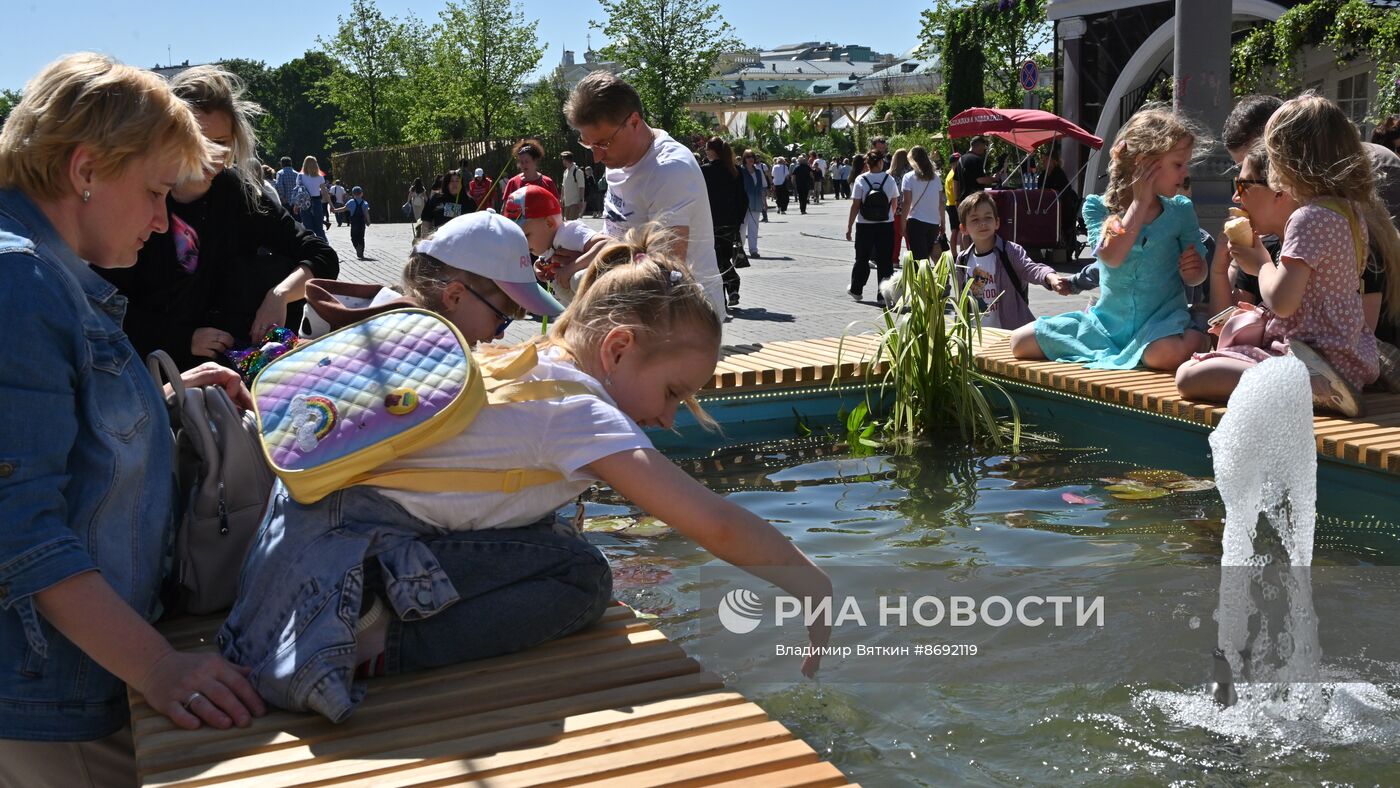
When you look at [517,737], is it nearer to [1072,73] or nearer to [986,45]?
[1072,73]

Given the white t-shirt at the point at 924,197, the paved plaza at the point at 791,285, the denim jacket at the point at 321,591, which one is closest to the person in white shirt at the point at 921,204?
the white t-shirt at the point at 924,197

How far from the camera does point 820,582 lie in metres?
2.68

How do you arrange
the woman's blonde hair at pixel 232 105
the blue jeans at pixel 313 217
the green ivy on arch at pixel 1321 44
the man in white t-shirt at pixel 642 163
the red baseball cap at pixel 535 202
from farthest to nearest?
the blue jeans at pixel 313 217 → the green ivy on arch at pixel 1321 44 → the red baseball cap at pixel 535 202 → the man in white t-shirt at pixel 642 163 → the woman's blonde hair at pixel 232 105

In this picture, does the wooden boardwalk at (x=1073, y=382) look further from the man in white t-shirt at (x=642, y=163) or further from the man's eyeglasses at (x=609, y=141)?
the man's eyeglasses at (x=609, y=141)

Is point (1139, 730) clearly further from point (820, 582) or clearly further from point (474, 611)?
point (474, 611)

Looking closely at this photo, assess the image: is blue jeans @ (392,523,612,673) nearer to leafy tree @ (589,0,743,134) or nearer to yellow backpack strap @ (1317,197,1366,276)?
yellow backpack strap @ (1317,197,1366,276)

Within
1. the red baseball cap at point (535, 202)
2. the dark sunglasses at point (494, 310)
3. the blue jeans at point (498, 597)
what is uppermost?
the red baseball cap at point (535, 202)

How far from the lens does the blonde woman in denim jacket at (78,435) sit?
2303 mm

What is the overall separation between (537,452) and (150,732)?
34.1 inches

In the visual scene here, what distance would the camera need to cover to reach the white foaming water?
11.5ft

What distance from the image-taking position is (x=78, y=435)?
8.14 ft

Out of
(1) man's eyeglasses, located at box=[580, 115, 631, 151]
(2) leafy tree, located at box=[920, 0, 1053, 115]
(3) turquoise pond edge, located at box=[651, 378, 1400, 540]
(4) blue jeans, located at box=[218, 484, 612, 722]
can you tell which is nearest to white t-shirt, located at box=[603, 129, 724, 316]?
(1) man's eyeglasses, located at box=[580, 115, 631, 151]

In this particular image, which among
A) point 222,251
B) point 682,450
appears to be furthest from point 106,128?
point 682,450

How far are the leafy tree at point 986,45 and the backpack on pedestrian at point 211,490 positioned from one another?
35.6 m
